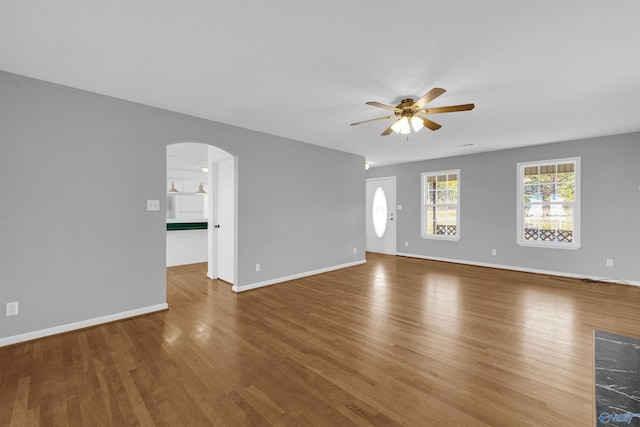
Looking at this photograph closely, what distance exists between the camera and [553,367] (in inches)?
86.0

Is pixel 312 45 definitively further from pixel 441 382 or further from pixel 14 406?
pixel 14 406

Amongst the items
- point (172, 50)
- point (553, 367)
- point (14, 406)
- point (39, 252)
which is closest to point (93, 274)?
point (39, 252)

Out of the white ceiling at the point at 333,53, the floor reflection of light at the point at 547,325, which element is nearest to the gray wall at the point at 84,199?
the white ceiling at the point at 333,53

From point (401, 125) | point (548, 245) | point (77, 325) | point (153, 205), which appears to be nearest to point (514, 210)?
point (548, 245)

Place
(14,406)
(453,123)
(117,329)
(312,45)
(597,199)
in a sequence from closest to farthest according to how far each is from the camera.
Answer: (14,406), (312,45), (117,329), (453,123), (597,199)

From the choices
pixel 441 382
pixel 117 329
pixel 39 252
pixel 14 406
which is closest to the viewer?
pixel 14 406

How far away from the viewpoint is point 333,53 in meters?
2.26

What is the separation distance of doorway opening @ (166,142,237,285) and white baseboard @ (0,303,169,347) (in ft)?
3.98

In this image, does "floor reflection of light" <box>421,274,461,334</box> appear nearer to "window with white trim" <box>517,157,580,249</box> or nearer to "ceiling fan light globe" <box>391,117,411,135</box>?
"window with white trim" <box>517,157,580,249</box>

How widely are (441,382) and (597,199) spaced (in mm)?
5086

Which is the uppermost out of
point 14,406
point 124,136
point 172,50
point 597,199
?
point 172,50

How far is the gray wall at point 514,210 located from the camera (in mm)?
4566

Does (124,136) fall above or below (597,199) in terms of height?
above

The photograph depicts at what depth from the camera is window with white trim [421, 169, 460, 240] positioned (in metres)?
6.56
